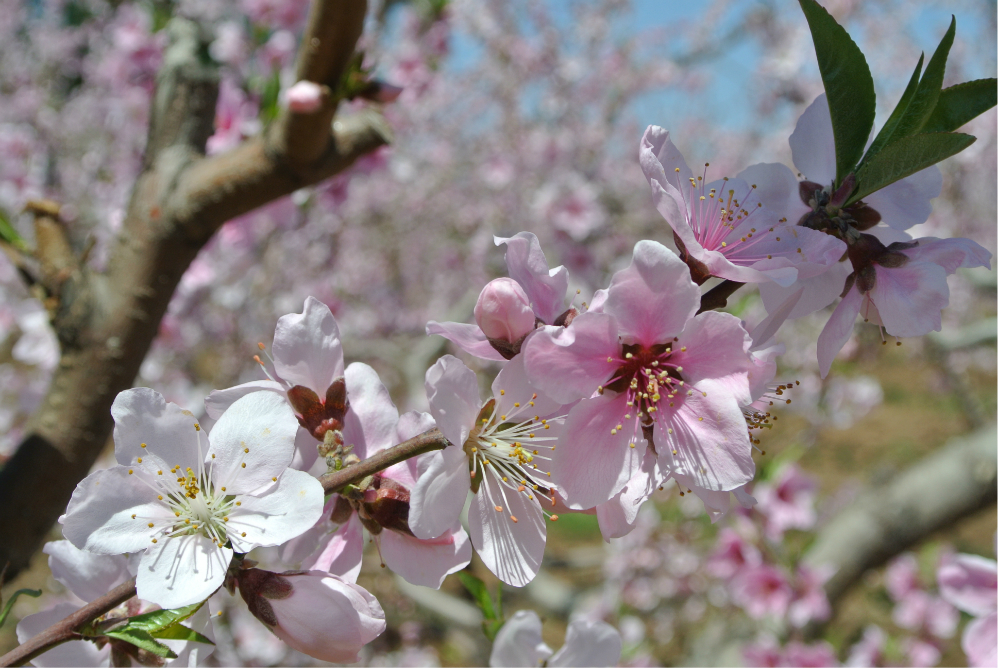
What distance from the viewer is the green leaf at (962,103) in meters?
0.72

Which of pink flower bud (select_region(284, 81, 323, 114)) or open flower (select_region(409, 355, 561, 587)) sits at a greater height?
pink flower bud (select_region(284, 81, 323, 114))

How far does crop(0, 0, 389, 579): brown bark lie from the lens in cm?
125

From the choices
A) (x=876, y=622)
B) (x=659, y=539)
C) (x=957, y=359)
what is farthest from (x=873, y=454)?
(x=659, y=539)

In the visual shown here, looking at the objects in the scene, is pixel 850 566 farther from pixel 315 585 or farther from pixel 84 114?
pixel 84 114

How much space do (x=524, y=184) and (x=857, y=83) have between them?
540cm

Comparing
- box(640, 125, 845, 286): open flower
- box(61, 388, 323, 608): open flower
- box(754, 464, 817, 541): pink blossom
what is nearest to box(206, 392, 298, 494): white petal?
box(61, 388, 323, 608): open flower

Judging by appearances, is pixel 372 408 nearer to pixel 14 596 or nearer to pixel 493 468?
pixel 493 468

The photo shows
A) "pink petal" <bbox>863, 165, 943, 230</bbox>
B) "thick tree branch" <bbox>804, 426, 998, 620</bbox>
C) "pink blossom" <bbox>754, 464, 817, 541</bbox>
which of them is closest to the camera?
"pink petal" <bbox>863, 165, 943, 230</bbox>

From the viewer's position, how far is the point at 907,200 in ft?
2.75

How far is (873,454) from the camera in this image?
381 inches

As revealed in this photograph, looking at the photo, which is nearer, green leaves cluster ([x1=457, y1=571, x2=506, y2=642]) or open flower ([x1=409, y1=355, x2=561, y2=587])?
open flower ([x1=409, y1=355, x2=561, y2=587])

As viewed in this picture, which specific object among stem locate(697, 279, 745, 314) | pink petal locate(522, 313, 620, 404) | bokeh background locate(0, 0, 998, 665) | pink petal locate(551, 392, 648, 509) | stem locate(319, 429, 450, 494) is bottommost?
bokeh background locate(0, 0, 998, 665)

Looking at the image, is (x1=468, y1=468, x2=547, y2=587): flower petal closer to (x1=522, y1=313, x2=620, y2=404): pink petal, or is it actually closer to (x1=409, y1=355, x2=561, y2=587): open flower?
(x1=409, y1=355, x2=561, y2=587): open flower

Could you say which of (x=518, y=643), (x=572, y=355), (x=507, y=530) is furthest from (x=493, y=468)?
(x=518, y=643)
